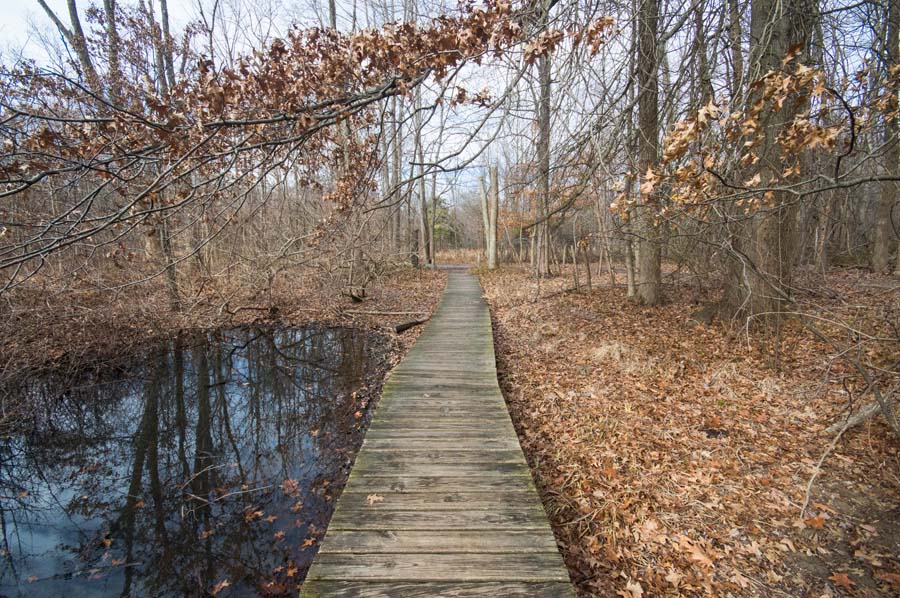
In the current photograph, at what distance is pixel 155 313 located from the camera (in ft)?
30.7

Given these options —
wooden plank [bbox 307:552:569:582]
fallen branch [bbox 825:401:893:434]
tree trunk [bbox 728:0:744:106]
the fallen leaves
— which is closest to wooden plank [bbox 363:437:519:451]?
wooden plank [bbox 307:552:569:582]

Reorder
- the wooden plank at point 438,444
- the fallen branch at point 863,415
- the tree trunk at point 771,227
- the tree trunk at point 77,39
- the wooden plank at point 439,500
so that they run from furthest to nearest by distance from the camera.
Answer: the tree trunk at point 77,39, the tree trunk at point 771,227, the wooden plank at point 438,444, the fallen branch at point 863,415, the wooden plank at point 439,500

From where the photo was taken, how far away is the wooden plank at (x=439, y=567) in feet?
7.95

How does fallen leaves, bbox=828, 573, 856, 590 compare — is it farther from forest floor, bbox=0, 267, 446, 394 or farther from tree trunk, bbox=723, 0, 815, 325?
forest floor, bbox=0, 267, 446, 394

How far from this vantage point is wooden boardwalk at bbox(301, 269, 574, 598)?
2406 mm

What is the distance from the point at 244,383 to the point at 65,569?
3903mm

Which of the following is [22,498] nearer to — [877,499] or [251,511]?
[251,511]

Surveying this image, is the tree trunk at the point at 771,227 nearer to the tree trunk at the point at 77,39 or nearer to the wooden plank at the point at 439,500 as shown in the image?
the wooden plank at the point at 439,500

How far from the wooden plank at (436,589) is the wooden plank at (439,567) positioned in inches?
1.2

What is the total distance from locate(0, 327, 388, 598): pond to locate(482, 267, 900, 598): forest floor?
7.83 ft

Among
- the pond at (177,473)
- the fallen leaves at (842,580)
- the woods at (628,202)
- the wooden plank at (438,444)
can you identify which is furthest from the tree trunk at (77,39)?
the fallen leaves at (842,580)

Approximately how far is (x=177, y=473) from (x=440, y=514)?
3.61 meters

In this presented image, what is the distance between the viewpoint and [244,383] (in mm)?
7266

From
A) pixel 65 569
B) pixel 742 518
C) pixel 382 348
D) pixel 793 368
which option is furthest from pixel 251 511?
pixel 793 368
